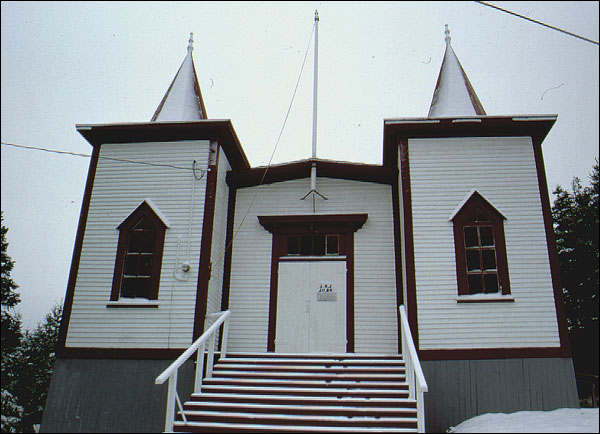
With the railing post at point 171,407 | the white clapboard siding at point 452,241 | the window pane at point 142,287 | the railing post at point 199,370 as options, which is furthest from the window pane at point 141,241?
the white clapboard siding at point 452,241

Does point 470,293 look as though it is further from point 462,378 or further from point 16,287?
point 16,287

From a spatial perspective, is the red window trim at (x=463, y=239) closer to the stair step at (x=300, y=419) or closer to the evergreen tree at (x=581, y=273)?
the stair step at (x=300, y=419)

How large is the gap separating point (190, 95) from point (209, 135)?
2864 mm

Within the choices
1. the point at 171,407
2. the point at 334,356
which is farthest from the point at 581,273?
the point at 171,407

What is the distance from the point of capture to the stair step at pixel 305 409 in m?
7.55

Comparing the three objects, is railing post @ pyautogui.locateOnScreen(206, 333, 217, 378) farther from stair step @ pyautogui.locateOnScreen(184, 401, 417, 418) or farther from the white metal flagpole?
the white metal flagpole

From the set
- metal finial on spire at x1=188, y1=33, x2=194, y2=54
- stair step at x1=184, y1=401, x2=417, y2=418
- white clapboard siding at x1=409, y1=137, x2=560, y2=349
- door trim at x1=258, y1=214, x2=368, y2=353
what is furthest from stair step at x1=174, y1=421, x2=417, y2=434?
metal finial on spire at x1=188, y1=33, x2=194, y2=54

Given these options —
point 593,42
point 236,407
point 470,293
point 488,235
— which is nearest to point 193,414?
point 236,407

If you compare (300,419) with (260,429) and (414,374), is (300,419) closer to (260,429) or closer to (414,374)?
(260,429)

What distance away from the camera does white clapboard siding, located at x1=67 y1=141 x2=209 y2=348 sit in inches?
387

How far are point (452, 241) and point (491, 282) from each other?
1.08 m

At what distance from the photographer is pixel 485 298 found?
9.34 m

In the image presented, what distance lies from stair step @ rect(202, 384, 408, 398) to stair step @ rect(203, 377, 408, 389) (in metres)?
0.10

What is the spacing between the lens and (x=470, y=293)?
382 inches
